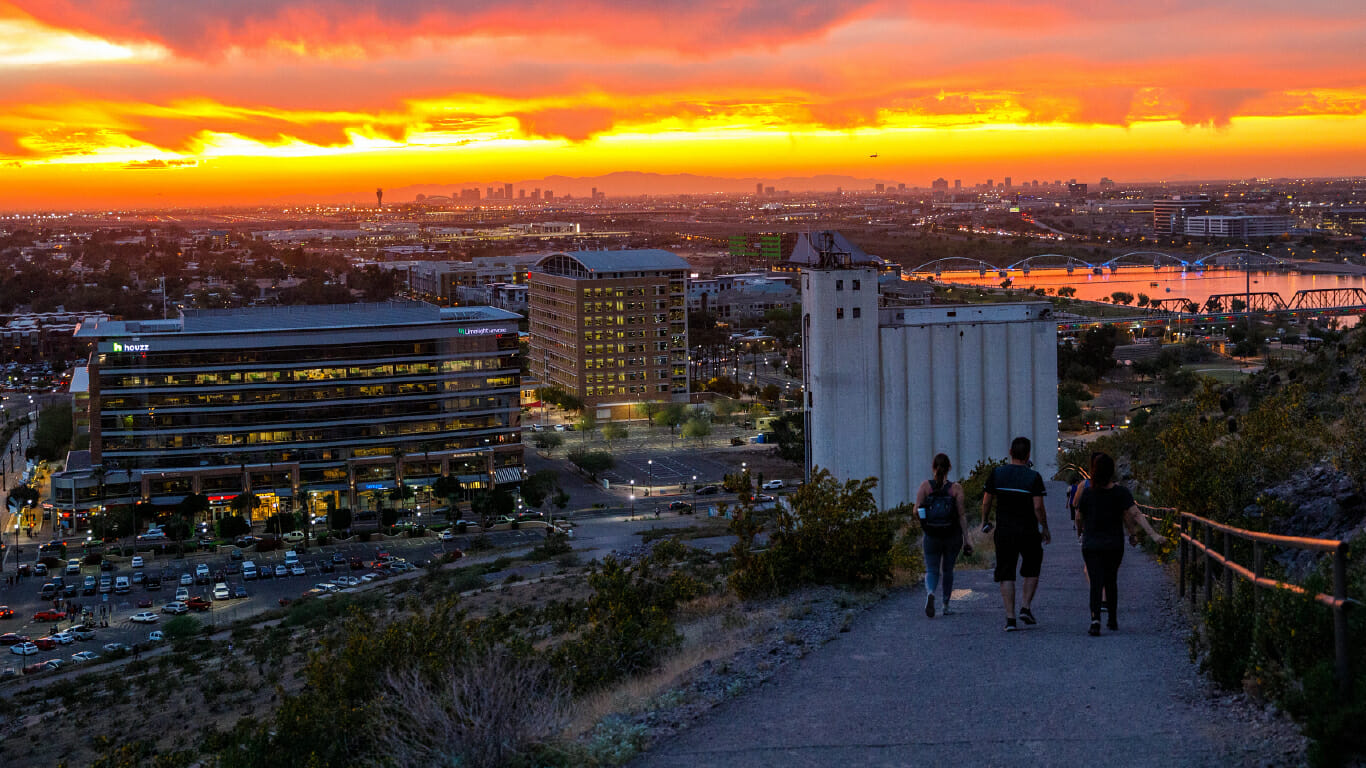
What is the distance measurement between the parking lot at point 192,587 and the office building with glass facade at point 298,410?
4.53 m

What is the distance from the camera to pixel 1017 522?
5887 millimetres

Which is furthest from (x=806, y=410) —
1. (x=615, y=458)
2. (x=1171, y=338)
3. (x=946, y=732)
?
(x=1171, y=338)

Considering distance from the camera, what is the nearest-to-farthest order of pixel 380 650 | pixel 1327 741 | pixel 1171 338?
pixel 1327 741 < pixel 380 650 < pixel 1171 338

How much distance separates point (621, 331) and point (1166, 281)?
6828 cm

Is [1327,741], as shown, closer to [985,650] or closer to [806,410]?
[985,650]

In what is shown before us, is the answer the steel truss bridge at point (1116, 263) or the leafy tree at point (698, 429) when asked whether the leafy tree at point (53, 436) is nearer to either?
the leafy tree at point (698, 429)

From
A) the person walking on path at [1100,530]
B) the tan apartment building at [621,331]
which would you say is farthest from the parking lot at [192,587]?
the tan apartment building at [621,331]

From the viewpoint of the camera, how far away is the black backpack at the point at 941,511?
613 centimetres

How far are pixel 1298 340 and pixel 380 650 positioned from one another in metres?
56.4

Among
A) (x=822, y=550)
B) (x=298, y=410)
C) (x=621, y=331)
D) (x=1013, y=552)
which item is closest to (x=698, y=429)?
(x=621, y=331)

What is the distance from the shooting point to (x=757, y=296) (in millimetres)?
82688

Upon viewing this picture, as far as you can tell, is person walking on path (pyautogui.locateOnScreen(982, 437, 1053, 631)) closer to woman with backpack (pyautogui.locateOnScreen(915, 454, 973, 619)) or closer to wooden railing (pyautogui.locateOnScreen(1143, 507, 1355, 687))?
woman with backpack (pyautogui.locateOnScreen(915, 454, 973, 619))

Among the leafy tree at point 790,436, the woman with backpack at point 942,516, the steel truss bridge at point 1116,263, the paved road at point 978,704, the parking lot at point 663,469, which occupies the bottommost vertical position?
the parking lot at point 663,469

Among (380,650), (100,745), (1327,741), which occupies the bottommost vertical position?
(100,745)
